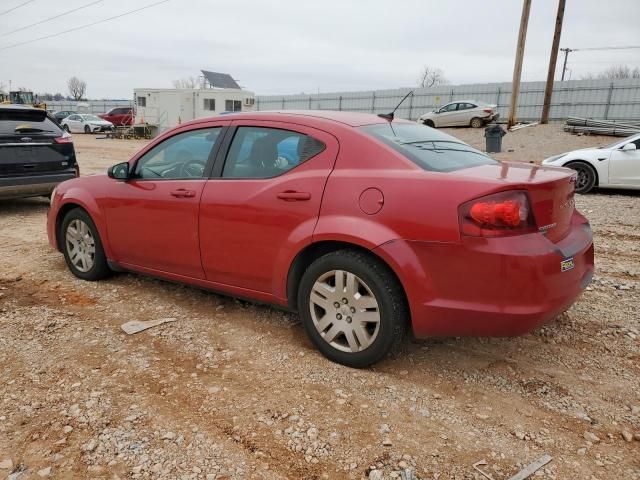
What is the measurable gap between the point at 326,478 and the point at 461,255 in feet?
4.13

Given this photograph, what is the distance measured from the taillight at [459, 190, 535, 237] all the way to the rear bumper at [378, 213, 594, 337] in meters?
0.04

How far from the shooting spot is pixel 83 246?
465cm

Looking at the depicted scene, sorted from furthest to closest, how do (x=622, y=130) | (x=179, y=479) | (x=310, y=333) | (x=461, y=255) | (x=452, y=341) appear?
(x=622, y=130), (x=452, y=341), (x=310, y=333), (x=461, y=255), (x=179, y=479)

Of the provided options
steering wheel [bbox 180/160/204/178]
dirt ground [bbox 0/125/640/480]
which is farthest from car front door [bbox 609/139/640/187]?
steering wheel [bbox 180/160/204/178]

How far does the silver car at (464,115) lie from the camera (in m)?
24.6

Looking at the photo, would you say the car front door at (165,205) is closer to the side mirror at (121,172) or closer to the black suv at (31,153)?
the side mirror at (121,172)

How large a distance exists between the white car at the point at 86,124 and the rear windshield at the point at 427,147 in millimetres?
32605

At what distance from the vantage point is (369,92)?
32.7 m

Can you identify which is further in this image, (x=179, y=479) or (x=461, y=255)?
(x=461, y=255)

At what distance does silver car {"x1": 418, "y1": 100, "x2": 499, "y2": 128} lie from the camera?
24.6 metres

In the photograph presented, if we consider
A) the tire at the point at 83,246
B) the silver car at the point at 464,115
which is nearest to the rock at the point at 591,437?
the tire at the point at 83,246

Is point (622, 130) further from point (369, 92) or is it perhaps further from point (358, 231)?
point (358, 231)

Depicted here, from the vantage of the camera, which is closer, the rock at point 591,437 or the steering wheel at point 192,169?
the rock at point 591,437

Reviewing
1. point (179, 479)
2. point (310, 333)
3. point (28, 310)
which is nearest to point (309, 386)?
point (310, 333)
